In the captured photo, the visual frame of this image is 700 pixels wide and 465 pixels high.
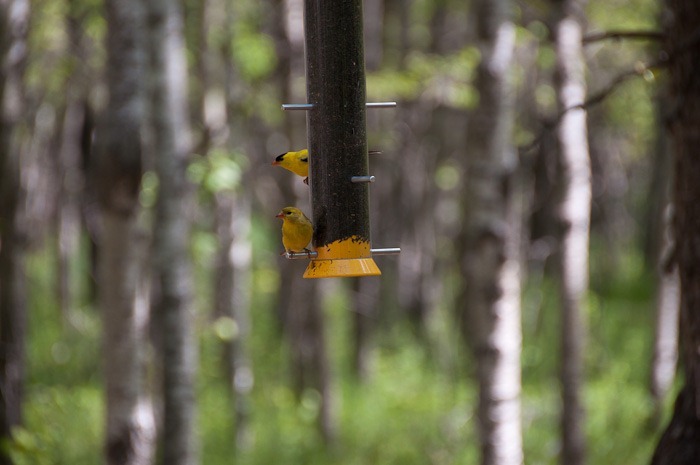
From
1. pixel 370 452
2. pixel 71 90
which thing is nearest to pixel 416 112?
pixel 71 90

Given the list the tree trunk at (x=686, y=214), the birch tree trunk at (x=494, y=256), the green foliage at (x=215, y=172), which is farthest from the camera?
the birch tree trunk at (x=494, y=256)

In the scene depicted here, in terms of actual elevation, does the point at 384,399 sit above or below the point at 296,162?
below

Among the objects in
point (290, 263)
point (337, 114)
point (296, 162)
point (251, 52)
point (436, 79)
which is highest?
point (251, 52)

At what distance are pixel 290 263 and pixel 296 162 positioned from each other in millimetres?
10837

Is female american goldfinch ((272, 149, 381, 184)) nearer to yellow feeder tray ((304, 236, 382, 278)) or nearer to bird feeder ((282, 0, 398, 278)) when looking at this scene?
bird feeder ((282, 0, 398, 278))

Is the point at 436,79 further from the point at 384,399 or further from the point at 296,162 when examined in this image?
the point at 296,162

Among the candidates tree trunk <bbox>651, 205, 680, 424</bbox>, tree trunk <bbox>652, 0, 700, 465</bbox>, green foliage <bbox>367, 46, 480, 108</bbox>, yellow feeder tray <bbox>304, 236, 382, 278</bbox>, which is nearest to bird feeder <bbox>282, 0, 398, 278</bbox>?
yellow feeder tray <bbox>304, 236, 382, 278</bbox>

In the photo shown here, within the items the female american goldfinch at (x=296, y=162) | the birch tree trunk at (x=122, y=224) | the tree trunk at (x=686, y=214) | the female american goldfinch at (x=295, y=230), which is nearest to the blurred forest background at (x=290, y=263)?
the birch tree trunk at (x=122, y=224)

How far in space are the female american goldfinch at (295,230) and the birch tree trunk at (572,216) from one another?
170 inches

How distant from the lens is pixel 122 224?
739 centimetres

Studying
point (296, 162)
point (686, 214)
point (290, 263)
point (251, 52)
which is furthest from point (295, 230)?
point (290, 263)

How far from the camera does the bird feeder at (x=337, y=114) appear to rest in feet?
16.9

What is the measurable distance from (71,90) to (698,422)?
17987mm

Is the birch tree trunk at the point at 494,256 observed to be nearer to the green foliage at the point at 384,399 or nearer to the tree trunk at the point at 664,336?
the green foliage at the point at 384,399
